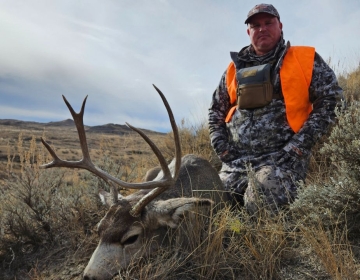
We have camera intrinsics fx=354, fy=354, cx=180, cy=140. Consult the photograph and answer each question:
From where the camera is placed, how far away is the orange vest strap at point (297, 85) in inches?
165

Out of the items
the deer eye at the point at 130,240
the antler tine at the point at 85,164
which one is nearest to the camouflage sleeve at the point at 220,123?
the antler tine at the point at 85,164

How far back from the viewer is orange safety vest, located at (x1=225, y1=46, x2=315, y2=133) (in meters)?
4.19

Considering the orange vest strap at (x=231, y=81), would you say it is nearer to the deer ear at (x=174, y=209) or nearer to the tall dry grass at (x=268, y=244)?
the tall dry grass at (x=268, y=244)

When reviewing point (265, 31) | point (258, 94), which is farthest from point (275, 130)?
point (265, 31)

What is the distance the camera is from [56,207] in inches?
179

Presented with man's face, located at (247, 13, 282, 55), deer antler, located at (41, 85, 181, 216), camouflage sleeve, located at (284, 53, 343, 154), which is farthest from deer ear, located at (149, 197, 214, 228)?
man's face, located at (247, 13, 282, 55)

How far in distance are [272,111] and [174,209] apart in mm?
1956

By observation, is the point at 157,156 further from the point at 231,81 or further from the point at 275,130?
the point at 231,81

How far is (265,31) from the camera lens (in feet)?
14.8

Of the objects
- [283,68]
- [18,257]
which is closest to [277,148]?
[283,68]

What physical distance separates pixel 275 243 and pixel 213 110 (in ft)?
8.44

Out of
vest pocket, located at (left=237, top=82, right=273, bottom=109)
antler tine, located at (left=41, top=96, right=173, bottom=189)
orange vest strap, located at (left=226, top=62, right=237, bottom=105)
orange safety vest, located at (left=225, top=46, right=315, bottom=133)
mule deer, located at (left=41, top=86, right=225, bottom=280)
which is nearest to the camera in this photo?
mule deer, located at (left=41, top=86, right=225, bottom=280)

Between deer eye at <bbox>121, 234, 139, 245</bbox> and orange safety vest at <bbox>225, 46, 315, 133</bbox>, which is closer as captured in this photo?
deer eye at <bbox>121, 234, 139, 245</bbox>

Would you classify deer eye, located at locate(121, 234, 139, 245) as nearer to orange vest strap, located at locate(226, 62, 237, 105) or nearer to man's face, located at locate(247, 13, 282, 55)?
orange vest strap, located at locate(226, 62, 237, 105)
